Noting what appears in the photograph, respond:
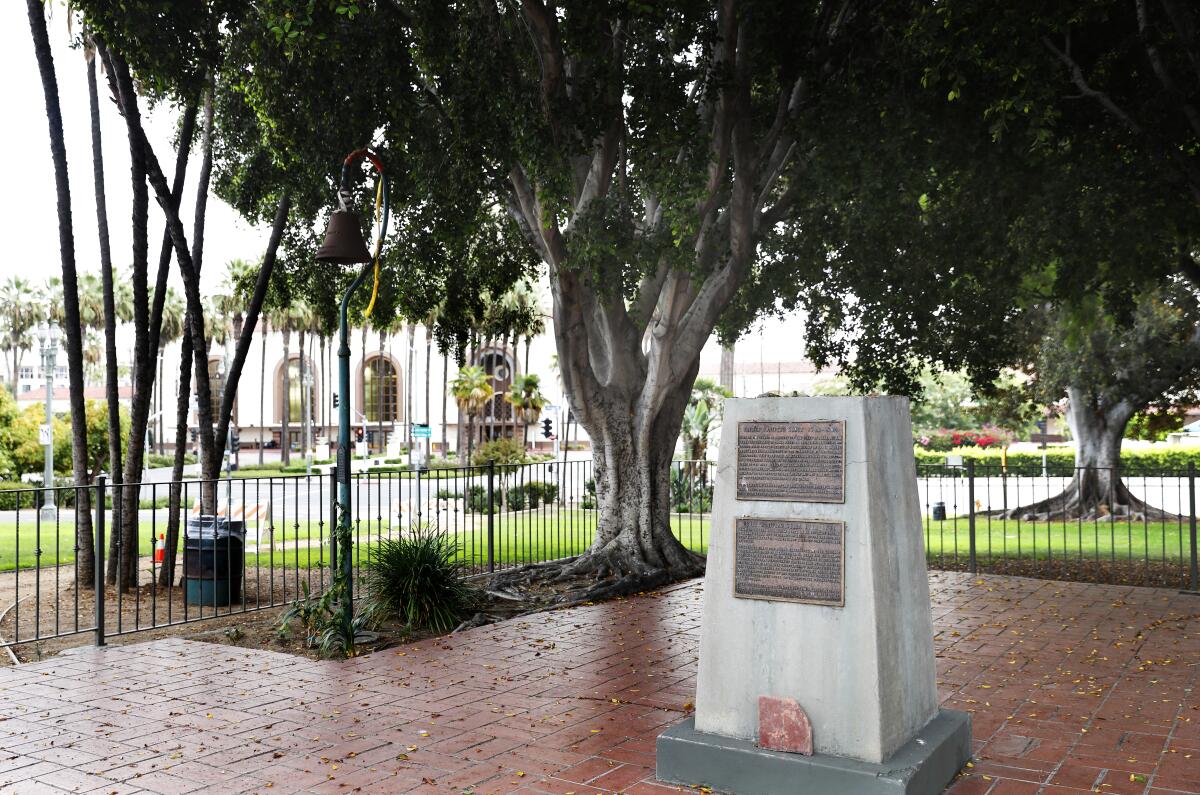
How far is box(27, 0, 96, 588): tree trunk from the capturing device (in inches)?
442

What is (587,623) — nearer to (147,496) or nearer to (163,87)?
(163,87)

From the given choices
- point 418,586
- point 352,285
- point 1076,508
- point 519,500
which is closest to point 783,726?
point 352,285

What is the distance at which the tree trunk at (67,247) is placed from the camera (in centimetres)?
1122

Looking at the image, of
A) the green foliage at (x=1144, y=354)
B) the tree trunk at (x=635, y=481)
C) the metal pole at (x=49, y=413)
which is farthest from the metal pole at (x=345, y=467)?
the metal pole at (x=49, y=413)

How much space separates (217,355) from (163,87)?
70.8 meters

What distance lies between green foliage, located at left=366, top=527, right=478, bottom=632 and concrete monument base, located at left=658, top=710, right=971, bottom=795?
455 centimetres

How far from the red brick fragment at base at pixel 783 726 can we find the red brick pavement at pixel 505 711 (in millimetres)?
598

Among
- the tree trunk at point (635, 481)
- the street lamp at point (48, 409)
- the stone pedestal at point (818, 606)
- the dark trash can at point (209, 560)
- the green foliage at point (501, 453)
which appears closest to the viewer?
the stone pedestal at point (818, 606)

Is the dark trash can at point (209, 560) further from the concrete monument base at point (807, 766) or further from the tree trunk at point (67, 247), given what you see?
the concrete monument base at point (807, 766)

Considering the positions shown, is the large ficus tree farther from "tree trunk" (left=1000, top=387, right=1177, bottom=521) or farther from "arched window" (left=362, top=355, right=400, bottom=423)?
"arched window" (left=362, top=355, right=400, bottom=423)

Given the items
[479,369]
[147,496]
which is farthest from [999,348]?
[479,369]

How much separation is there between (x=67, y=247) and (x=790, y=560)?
9.77 metres

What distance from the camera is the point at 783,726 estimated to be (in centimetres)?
507

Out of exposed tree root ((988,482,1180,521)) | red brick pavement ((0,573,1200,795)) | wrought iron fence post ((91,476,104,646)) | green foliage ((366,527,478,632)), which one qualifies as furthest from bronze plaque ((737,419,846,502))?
exposed tree root ((988,482,1180,521))
